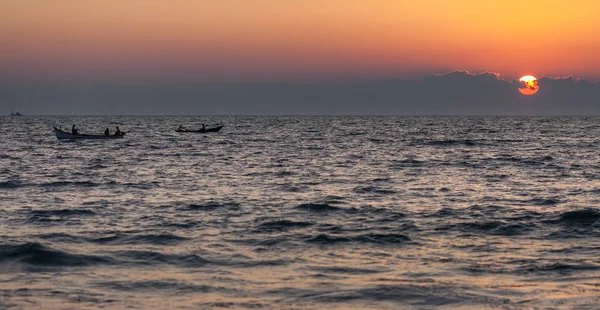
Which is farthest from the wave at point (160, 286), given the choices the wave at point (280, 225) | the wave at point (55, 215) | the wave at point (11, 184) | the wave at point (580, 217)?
the wave at point (11, 184)

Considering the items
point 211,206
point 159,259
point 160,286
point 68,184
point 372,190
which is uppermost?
point 160,286

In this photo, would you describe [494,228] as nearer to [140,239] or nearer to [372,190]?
[140,239]

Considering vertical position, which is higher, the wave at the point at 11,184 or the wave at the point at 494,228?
the wave at the point at 494,228

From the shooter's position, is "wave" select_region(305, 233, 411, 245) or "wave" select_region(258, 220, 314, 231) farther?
"wave" select_region(258, 220, 314, 231)

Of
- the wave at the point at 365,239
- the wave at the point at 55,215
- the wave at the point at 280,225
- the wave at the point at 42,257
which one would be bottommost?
the wave at the point at 55,215

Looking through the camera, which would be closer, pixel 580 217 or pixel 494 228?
pixel 494 228

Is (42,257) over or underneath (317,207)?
over

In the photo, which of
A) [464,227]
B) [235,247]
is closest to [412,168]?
[464,227]

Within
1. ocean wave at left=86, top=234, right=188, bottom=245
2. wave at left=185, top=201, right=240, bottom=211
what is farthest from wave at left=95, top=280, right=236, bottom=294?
wave at left=185, top=201, right=240, bottom=211

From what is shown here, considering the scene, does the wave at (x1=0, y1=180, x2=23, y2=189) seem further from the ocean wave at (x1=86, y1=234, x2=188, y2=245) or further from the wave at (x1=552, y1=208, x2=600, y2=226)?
the wave at (x1=552, y1=208, x2=600, y2=226)

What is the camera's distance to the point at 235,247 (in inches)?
811

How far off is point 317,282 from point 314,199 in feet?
52.4

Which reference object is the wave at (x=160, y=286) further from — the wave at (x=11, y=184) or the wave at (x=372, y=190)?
the wave at (x=11, y=184)

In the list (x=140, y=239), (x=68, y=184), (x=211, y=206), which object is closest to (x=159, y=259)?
(x=140, y=239)
